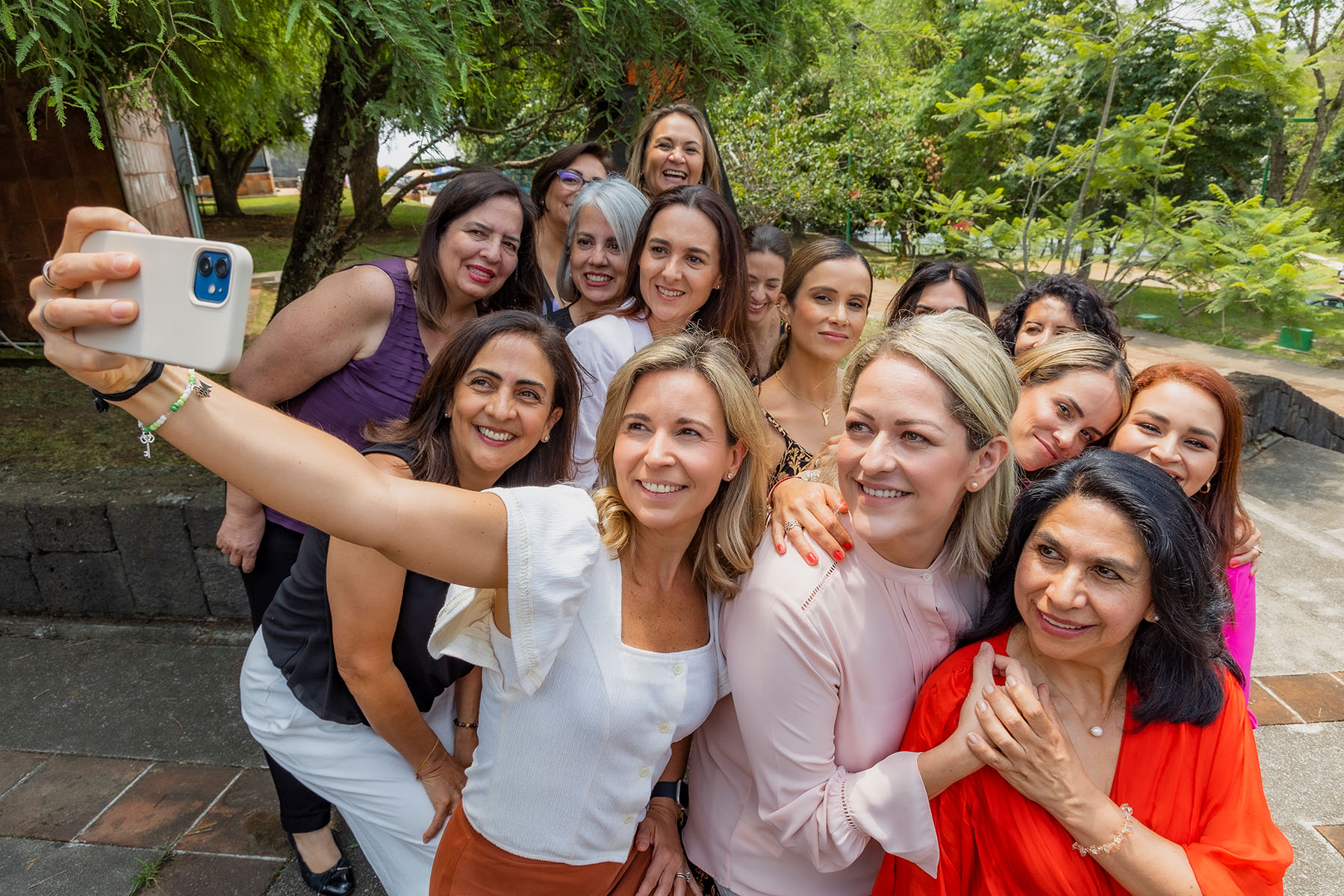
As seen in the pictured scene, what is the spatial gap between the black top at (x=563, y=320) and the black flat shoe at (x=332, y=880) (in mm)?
1942

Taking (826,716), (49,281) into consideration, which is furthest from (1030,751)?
(49,281)

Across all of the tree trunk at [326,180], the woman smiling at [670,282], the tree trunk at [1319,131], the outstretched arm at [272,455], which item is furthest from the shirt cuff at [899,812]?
Answer: the tree trunk at [1319,131]

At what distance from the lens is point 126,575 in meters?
3.85

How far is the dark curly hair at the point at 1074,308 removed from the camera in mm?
2881

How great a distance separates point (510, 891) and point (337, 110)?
370cm

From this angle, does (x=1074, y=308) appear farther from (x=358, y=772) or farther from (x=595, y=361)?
(x=358, y=772)

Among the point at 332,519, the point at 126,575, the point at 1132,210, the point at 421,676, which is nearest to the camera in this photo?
the point at 332,519

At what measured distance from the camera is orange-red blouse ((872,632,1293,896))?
1606 millimetres

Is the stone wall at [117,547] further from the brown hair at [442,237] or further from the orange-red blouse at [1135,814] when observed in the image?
the orange-red blouse at [1135,814]

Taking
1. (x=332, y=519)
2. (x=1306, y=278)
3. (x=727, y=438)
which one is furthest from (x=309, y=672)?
(x=1306, y=278)

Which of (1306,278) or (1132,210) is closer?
(1306,278)

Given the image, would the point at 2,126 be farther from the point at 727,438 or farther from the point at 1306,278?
the point at 1306,278

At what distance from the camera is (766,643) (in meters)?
1.66

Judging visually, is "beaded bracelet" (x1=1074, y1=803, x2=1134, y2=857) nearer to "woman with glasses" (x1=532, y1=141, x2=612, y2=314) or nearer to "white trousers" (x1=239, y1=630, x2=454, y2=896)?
"white trousers" (x1=239, y1=630, x2=454, y2=896)
